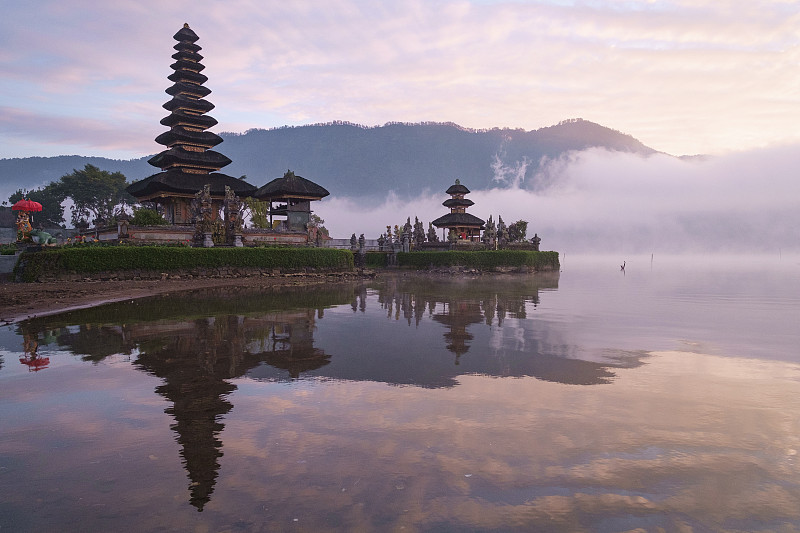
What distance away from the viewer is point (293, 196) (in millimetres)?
46969

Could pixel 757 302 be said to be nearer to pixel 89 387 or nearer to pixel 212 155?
pixel 89 387

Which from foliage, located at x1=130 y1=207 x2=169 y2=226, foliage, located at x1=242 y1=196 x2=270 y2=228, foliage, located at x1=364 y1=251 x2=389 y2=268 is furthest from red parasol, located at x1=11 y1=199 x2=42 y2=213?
foliage, located at x1=242 y1=196 x2=270 y2=228

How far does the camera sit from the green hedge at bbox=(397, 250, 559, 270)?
50719mm

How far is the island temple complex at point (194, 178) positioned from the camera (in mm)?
43188

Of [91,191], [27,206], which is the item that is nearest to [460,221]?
[27,206]

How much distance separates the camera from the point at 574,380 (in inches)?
354

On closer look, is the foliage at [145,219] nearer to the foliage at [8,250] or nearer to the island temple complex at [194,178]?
the island temple complex at [194,178]

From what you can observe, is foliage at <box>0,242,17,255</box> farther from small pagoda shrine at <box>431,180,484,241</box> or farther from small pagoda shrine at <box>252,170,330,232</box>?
small pagoda shrine at <box>431,180,484,241</box>

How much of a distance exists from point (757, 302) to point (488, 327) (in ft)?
65.5

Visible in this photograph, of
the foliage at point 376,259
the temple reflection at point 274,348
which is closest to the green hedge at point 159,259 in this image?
the temple reflection at point 274,348

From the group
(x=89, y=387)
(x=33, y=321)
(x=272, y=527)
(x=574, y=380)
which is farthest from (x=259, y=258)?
(x=272, y=527)

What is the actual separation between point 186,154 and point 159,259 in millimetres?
21147

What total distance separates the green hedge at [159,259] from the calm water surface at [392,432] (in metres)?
14.4

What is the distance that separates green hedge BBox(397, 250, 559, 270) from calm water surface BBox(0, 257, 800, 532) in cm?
3719
